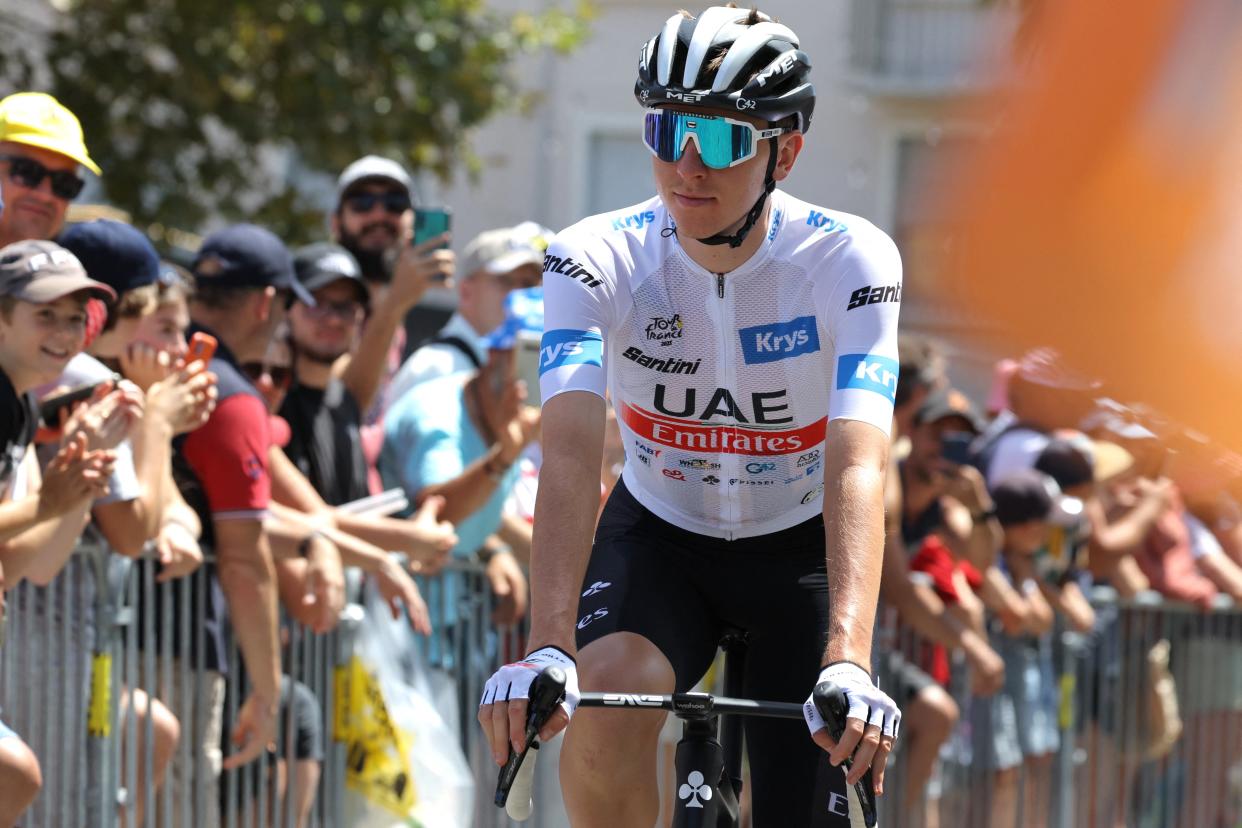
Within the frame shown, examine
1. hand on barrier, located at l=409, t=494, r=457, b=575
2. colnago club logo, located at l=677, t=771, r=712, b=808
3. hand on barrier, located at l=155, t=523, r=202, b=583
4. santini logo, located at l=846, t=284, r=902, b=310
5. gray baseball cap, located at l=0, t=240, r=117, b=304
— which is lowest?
hand on barrier, located at l=409, t=494, r=457, b=575

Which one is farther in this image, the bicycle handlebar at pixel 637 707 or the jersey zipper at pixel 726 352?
the jersey zipper at pixel 726 352

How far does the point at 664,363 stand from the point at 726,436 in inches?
9.4

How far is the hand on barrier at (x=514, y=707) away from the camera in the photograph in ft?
11.6

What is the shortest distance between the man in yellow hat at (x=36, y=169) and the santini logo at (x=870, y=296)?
9.98 ft

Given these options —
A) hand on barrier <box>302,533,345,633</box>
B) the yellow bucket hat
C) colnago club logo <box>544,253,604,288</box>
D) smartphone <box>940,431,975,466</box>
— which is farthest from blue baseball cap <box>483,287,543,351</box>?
colnago club logo <box>544,253,604,288</box>

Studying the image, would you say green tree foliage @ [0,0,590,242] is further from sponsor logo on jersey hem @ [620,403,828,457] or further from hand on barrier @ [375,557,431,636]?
sponsor logo on jersey hem @ [620,403,828,457]

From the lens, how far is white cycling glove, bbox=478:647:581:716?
3559 mm

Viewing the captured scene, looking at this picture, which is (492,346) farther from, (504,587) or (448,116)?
(448,116)

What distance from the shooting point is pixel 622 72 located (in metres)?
23.3

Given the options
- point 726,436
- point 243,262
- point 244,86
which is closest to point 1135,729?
point 243,262

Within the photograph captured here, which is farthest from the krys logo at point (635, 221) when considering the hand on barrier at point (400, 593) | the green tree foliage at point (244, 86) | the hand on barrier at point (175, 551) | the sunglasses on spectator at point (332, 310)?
the green tree foliage at point (244, 86)

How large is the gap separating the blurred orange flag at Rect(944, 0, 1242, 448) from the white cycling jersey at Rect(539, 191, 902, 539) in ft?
1.26

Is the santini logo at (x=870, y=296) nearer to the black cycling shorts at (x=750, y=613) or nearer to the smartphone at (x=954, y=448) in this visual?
the black cycling shorts at (x=750, y=613)

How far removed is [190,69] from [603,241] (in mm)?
12006
